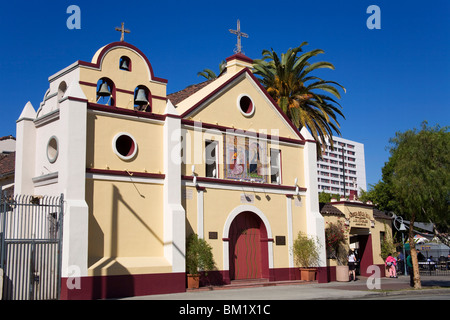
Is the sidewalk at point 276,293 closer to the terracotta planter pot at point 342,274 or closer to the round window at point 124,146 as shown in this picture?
the terracotta planter pot at point 342,274

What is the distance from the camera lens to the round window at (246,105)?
2556cm

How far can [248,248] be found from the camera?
2466 centimetres

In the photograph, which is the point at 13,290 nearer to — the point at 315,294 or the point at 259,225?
the point at 315,294

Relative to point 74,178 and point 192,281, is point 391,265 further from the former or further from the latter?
point 74,178

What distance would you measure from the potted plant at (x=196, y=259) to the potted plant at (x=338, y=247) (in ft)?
26.7

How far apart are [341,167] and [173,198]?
6130 inches

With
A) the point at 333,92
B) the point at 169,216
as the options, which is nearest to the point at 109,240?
the point at 169,216

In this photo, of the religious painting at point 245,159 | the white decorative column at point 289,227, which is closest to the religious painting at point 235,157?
the religious painting at point 245,159

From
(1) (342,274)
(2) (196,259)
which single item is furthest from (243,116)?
(1) (342,274)

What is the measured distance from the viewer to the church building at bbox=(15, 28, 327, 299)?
63.2 feet

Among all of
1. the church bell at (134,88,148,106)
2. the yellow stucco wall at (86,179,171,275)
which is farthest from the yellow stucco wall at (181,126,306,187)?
the church bell at (134,88,148,106)

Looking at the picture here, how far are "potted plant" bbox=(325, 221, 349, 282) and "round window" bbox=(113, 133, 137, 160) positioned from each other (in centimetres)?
1186

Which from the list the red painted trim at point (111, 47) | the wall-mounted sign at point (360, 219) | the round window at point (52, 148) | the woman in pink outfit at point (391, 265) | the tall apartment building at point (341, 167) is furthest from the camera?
the tall apartment building at point (341, 167)

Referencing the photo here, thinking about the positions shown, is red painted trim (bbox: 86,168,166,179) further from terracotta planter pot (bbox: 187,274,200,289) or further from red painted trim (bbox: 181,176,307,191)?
terracotta planter pot (bbox: 187,274,200,289)
